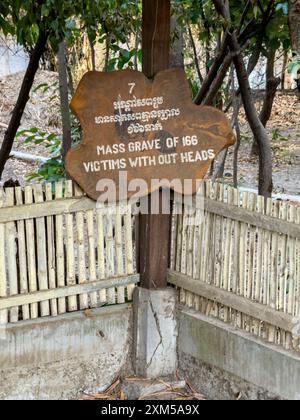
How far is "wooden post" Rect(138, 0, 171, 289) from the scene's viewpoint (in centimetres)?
412

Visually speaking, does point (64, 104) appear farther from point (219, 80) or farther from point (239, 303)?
point (239, 303)

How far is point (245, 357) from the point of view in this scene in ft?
13.1

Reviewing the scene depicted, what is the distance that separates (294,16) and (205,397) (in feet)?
8.27

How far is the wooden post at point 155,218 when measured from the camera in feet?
13.5

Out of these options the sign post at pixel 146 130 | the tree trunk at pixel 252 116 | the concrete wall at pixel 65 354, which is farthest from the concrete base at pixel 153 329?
the tree trunk at pixel 252 116

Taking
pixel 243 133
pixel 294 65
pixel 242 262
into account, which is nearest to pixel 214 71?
pixel 242 262

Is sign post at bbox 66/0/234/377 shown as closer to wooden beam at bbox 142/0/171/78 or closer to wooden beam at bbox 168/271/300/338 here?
wooden beam at bbox 142/0/171/78

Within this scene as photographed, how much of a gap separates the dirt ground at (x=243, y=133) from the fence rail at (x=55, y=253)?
12.3 feet

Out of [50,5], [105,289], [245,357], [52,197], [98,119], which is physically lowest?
[245,357]

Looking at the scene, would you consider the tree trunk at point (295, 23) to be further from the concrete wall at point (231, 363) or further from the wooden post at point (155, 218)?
the concrete wall at point (231, 363)

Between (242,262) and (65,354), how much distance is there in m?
1.31

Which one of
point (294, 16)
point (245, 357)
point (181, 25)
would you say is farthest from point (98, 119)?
point (181, 25)

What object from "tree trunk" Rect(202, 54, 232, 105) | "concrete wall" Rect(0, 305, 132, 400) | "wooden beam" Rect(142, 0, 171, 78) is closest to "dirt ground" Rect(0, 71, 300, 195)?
"tree trunk" Rect(202, 54, 232, 105)
